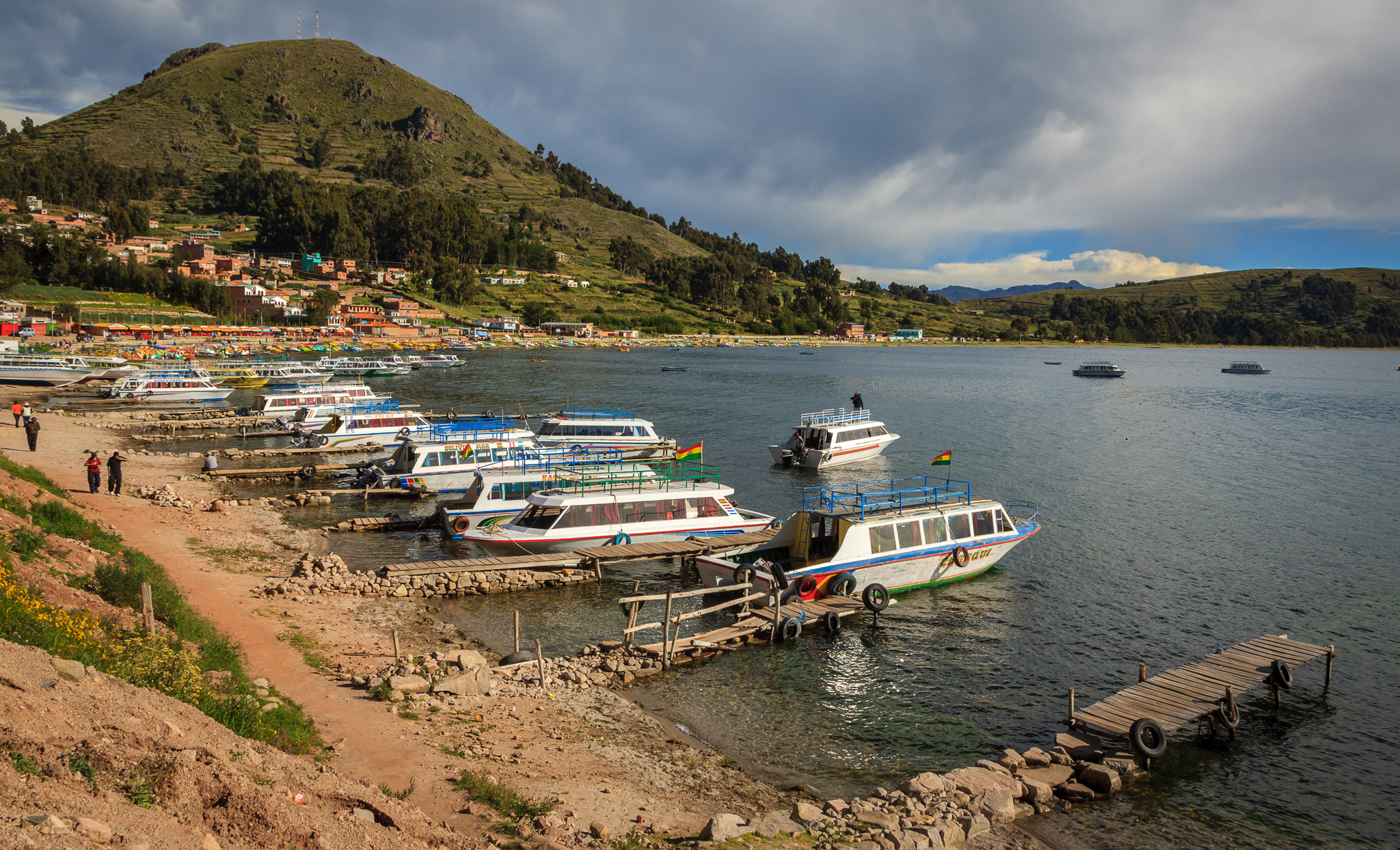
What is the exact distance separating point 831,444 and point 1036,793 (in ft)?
128

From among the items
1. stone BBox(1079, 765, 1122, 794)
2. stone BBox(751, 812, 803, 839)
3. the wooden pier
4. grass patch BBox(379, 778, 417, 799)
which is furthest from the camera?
the wooden pier

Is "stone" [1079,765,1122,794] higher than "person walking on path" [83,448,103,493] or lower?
lower

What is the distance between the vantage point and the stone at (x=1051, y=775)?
15352mm

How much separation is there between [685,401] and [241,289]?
12064cm

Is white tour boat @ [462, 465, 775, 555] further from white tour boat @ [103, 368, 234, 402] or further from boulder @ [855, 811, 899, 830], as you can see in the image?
white tour boat @ [103, 368, 234, 402]

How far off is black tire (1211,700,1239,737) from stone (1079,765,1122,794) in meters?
4.11

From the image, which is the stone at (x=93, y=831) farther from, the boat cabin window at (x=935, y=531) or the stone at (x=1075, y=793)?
the boat cabin window at (x=935, y=531)

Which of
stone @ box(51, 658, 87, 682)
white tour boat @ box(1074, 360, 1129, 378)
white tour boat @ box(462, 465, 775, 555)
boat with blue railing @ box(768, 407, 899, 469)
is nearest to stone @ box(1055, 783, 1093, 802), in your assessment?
stone @ box(51, 658, 87, 682)

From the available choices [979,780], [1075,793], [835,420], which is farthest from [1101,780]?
[835,420]

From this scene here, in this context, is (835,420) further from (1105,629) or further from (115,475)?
(115,475)

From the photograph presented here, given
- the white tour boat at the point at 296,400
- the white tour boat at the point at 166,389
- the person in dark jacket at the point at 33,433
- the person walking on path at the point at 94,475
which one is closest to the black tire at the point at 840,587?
the person walking on path at the point at 94,475

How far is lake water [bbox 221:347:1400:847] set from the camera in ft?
53.7

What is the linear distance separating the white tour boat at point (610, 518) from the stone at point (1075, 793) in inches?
671

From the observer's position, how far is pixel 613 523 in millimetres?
29938
